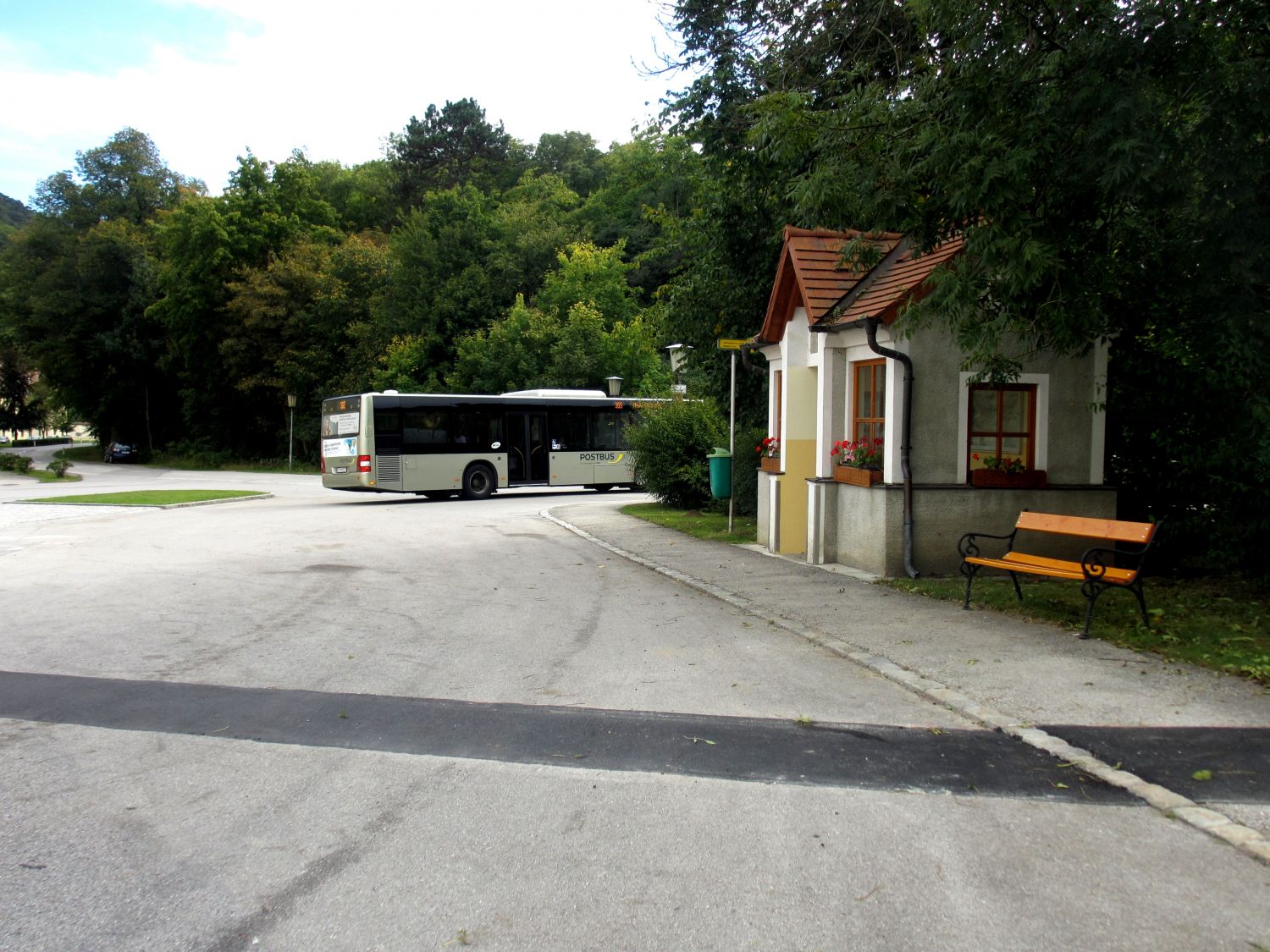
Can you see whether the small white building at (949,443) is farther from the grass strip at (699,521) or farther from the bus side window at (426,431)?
the bus side window at (426,431)

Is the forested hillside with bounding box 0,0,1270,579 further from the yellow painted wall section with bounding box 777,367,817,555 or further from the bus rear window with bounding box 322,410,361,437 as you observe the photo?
the bus rear window with bounding box 322,410,361,437

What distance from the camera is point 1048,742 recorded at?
550 centimetres

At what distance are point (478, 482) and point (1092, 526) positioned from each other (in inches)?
856

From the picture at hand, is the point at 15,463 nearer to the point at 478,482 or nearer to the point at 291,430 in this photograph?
the point at 291,430

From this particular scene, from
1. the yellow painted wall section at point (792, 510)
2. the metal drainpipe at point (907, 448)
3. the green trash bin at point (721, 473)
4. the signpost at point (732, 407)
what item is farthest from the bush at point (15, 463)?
the metal drainpipe at point (907, 448)

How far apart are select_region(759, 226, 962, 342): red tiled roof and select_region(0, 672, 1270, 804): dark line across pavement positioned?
6672 mm

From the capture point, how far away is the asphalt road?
11.4ft

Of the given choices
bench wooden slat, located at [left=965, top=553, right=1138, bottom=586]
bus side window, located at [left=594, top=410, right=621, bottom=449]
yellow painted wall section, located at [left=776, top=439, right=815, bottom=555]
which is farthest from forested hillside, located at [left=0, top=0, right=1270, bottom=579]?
bus side window, located at [left=594, top=410, right=621, bottom=449]

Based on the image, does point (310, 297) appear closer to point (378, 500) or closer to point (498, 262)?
point (498, 262)

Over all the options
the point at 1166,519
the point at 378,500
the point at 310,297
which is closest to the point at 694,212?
the point at 1166,519

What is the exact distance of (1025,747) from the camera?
5.46 metres

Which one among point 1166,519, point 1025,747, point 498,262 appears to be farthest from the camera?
point 498,262

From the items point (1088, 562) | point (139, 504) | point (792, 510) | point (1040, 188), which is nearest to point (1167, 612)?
point (1088, 562)

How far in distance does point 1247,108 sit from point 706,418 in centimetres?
1424
